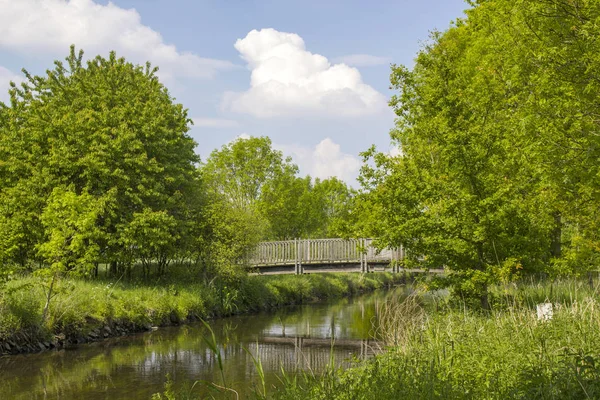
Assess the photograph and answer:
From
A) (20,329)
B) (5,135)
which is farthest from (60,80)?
(20,329)

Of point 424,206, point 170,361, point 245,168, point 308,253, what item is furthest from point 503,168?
point 245,168

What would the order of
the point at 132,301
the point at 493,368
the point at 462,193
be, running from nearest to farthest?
the point at 493,368 < the point at 462,193 < the point at 132,301

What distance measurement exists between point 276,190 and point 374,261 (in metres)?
20.4

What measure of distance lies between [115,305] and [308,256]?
13.2 m

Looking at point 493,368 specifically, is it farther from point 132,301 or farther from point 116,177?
point 116,177

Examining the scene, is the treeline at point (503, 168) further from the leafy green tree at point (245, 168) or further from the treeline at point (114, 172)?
the leafy green tree at point (245, 168)

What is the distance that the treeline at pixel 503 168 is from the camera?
38.6ft

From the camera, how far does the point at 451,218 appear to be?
43.5 ft

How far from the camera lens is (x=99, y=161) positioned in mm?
24250

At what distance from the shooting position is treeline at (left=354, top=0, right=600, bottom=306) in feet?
38.6

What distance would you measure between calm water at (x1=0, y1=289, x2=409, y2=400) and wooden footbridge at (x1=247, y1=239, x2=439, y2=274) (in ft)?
22.5

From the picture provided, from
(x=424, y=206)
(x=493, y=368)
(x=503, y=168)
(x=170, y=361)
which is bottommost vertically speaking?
(x=170, y=361)

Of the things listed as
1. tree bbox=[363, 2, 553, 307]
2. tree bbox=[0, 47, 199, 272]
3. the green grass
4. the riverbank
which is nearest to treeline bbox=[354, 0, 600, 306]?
tree bbox=[363, 2, 553, 307]

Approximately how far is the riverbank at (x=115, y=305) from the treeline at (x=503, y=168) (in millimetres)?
9367
